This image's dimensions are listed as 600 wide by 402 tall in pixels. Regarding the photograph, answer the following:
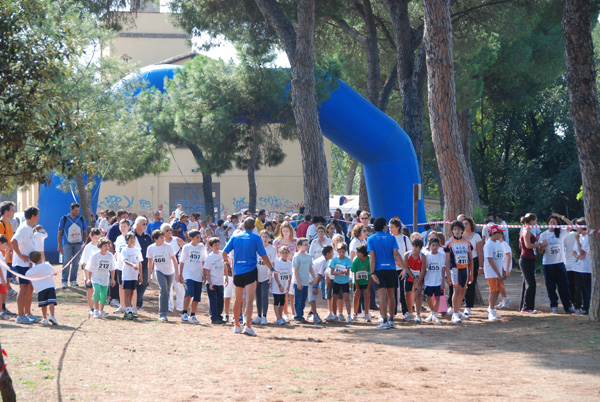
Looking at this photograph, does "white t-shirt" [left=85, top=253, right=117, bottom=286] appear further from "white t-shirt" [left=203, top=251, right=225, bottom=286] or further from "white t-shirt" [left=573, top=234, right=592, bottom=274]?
"white t-shirt" [left=573, top=234, right=592, bottom=274]

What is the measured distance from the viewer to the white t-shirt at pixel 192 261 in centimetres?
1274

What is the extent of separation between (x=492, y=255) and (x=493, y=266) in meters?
0.25

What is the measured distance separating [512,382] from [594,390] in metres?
0.81

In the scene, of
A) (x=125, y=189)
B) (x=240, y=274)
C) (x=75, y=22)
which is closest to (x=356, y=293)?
(x=240, y=274)

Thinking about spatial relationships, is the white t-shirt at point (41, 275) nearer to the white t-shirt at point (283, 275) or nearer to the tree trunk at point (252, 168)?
the white t-shirt at point (283, 275)

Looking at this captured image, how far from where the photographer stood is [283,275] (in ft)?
42.1

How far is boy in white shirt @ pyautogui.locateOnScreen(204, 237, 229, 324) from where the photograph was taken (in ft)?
41.5

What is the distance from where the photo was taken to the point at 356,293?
13.3 meters

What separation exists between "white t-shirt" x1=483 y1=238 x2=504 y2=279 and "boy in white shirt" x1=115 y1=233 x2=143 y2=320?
6003 mm

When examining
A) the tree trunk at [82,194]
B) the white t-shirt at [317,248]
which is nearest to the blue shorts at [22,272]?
the white t-shirt at [317,248]

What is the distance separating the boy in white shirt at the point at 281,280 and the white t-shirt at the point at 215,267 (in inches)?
35.4

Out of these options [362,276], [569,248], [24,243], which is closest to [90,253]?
[24,243]

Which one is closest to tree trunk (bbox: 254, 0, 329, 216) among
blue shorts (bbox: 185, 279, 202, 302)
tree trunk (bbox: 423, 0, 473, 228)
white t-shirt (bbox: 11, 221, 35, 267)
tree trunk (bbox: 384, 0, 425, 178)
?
tree trunk (bbox: 384, 0, 425, 178)

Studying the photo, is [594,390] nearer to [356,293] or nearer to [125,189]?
[356,293]
